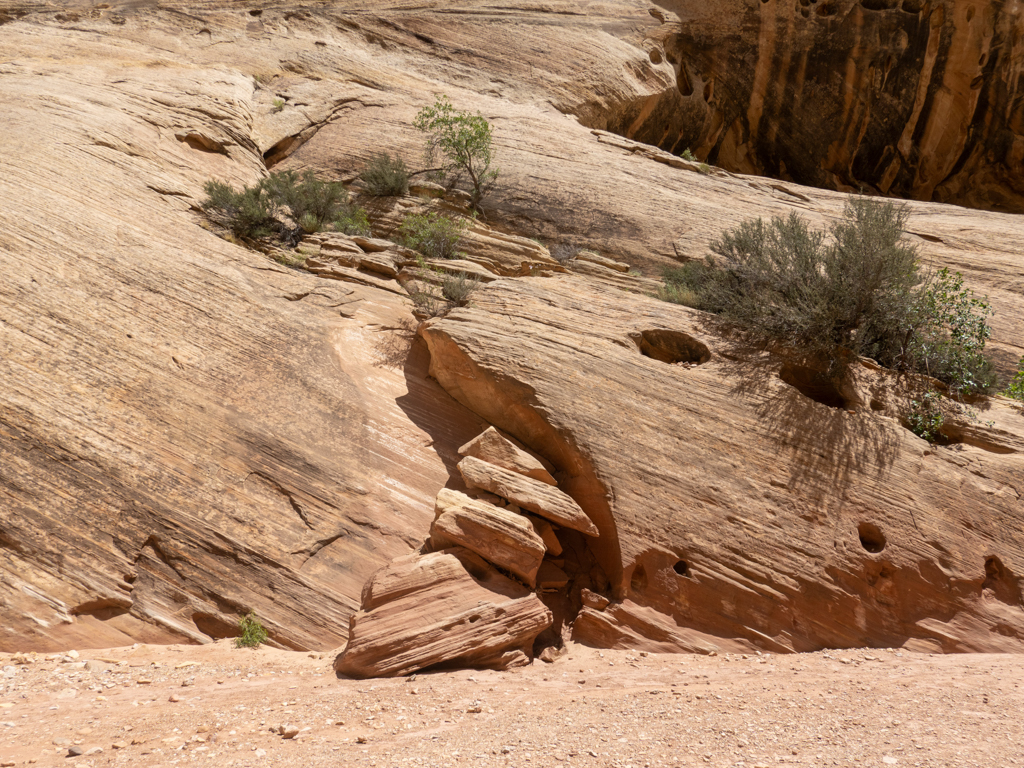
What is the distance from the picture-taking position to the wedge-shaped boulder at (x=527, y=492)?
7.57m

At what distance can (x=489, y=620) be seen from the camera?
6621 mm

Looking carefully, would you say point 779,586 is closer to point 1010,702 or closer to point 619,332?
point 1010,702

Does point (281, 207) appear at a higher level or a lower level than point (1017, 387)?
A: higher

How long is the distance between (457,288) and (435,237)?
207 cm

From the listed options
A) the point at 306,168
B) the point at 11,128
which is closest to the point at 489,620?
the point at 11,128

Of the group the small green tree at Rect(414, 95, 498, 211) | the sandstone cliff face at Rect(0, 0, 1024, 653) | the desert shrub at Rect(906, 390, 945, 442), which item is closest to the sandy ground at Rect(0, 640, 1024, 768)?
the sandstone cliff face at Rect(0, 0, 1024, 653)

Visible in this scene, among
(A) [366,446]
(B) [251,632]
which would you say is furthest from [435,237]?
(B) [251,632]

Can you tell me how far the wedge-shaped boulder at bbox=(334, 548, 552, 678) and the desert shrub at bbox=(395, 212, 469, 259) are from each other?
6.25 metres

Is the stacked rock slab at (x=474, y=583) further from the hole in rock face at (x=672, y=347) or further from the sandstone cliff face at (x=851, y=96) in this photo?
the sandstone cliff face at (x=851, y=96)

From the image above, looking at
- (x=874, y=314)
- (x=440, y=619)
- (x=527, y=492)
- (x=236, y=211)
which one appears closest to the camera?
(x=440, y=619)

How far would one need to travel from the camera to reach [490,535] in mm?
7102


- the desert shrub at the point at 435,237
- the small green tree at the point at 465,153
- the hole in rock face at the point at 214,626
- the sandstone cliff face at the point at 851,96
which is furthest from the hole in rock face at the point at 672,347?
the sandstone cliff face at the point at 851,96

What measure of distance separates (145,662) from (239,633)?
845mm

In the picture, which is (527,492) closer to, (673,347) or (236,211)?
(673,347)
